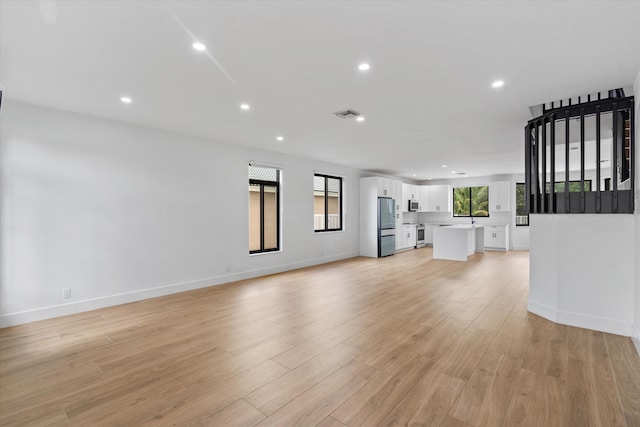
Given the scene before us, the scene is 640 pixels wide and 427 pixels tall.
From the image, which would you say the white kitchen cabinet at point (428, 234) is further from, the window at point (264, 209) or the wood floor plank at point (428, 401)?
the wood floor plank at point (428, 401)

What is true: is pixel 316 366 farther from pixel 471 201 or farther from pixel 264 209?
pixel 471 201

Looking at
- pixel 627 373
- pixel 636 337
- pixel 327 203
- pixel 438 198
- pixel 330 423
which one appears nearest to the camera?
pixel 330 423

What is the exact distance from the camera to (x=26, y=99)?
12.0ft

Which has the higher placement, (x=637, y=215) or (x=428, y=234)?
(x=637, y=215)

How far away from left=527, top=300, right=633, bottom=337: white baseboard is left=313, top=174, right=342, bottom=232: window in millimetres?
5155

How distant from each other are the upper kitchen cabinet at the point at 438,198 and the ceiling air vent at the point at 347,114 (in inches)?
334

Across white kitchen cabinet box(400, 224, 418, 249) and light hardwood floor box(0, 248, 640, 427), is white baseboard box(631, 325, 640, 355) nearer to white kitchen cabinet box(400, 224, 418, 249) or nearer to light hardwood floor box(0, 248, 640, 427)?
light hardwood floor box(0, 248, 640, 427)

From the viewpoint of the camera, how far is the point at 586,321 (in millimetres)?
3521

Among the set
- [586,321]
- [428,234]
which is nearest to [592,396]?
[586,321]

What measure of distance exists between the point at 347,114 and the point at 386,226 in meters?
5.67

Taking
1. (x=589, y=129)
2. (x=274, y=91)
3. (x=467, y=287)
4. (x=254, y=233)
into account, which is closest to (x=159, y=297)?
(x=254, y=233)

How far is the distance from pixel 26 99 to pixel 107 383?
11.5 feet

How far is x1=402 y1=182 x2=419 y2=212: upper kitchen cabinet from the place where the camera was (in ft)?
35.3

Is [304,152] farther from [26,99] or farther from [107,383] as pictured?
[107,383]
